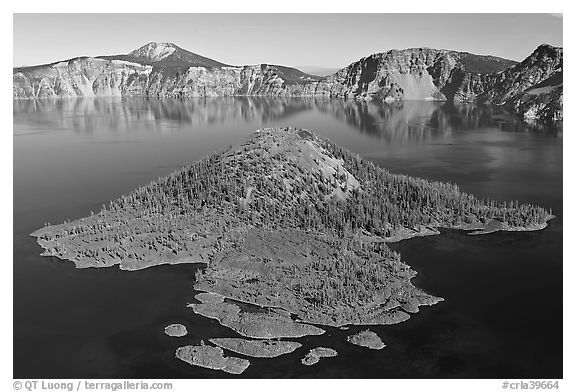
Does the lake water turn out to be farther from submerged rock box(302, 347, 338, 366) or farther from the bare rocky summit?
the bare rocky summit

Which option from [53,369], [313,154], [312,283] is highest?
[313,154]

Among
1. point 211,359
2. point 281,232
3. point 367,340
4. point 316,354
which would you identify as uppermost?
point 281,232

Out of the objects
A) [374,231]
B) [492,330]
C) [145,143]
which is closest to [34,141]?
[145,143]

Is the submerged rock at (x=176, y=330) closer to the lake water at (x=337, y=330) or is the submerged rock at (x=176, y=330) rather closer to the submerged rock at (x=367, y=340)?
the lake water at (x=337, y=330)

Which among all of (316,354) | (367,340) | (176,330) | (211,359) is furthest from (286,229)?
(211,359)

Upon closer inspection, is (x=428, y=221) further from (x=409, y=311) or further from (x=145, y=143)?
(x=145, y=143)

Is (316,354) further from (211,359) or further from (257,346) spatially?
(211,359)

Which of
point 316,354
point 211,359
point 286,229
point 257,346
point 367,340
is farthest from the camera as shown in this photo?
point 286,229

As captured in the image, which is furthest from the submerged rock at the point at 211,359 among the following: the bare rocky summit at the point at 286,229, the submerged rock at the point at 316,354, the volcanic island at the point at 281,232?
the submerged rock at the point at 316,354
